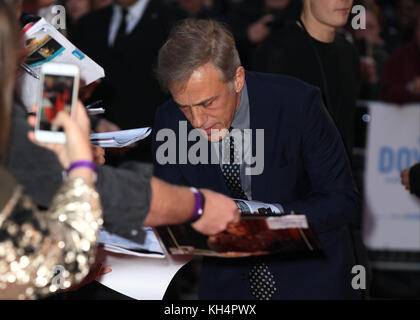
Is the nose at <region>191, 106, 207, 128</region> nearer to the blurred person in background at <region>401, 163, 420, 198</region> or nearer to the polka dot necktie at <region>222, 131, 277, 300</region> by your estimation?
the polka dot necktie at <region>222, 131, 277, 300</region>

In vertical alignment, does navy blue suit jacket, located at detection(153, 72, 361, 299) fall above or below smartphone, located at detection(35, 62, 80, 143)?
below

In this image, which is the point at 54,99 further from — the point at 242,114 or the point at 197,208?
the point at 242,114

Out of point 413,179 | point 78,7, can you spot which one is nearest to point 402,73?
point 413,179

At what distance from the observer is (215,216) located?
7.55 feet

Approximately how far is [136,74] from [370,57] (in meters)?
2.28

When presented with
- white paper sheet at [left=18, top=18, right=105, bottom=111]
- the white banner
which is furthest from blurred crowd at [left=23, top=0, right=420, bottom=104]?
white paper sheet at [left=18, top=18, right=105, bottom=111]

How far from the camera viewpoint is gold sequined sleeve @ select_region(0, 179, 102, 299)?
1.89m

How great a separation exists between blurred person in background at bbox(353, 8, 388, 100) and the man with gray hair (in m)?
3.32

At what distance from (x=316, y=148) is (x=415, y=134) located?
3.24 meters

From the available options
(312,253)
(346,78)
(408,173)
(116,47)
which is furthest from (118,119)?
(312,253)

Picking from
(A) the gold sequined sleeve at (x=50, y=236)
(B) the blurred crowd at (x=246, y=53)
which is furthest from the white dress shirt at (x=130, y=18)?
(A) the gold sequined sleeve at (x=50, y=236)

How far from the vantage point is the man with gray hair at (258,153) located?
2.89 meters
